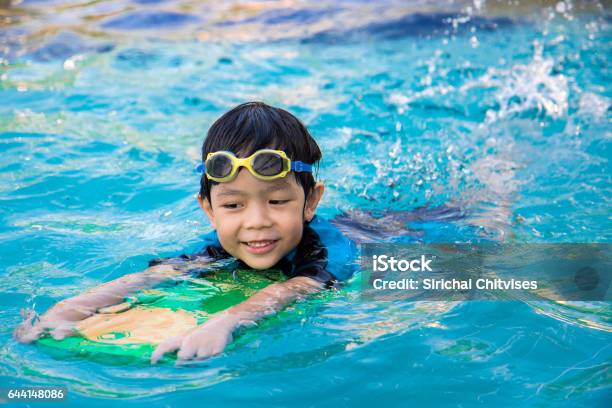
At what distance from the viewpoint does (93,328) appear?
340 cm

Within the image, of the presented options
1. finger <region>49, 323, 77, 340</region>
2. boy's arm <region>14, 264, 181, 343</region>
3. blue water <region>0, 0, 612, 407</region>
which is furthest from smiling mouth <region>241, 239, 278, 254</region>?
finger <region>49, 323, 77, 340</region>

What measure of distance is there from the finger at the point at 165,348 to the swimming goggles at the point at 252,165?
2.90ft

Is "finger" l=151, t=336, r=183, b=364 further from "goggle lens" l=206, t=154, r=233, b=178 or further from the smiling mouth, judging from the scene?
"goggle lens" l=206, t=154, r=233, b=178

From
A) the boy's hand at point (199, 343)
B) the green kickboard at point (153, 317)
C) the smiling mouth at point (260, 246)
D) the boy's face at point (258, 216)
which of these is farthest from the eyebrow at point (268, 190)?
the boy's hand at point (199, 343)

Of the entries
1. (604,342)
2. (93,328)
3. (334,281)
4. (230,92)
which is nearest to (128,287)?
(93,328)

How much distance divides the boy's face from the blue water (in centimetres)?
36

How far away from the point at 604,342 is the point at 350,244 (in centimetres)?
140

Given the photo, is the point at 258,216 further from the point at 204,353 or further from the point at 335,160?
the point at 335,160

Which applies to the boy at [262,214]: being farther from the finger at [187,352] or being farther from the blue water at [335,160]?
the finger at [187,352]

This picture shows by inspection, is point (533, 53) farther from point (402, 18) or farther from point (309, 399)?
point (309, 399)

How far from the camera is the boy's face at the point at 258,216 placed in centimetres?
369

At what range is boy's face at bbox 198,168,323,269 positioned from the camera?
369 cm

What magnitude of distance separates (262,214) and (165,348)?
2.78 ft

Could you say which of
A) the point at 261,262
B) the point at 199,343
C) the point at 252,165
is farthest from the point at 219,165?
the point at 199,343
